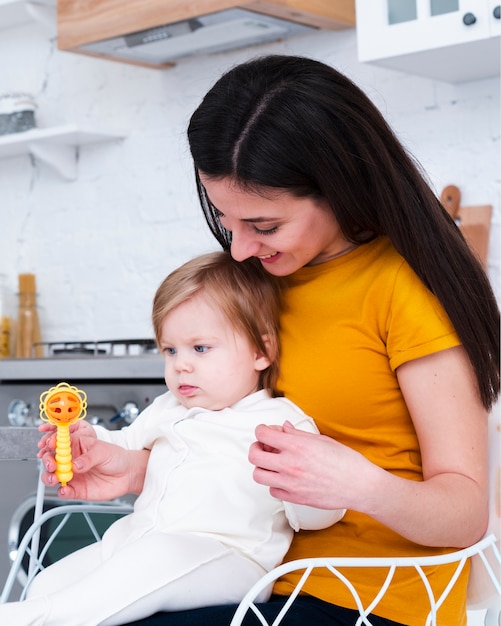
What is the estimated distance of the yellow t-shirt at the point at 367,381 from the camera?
1.28m

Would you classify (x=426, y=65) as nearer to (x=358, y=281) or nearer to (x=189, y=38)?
(x=189, y=38)

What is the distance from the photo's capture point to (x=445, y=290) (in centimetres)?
129

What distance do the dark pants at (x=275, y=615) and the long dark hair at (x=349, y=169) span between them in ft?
1.07

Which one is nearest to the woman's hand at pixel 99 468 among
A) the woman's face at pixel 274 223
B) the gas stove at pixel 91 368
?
the woman's face at pixel 274 223

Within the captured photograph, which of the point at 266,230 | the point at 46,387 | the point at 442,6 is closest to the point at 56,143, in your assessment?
the point at 46,387

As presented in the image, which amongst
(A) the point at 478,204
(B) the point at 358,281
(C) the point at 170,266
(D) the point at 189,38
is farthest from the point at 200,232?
(B) the point at 358,281

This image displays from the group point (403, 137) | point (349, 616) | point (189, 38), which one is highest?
point (189, 38)

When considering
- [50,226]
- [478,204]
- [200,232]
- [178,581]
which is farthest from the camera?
[50,226]

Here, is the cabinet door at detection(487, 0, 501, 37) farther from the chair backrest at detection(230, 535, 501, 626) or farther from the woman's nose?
the chair backrest at detection(230, 535, 501, 626)

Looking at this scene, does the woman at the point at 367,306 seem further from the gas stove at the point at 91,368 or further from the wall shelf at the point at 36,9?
the wall shelf at the point at 36,9

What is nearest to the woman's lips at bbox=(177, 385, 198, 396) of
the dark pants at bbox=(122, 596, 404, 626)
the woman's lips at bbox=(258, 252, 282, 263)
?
the woman's lips at bbox=(258, 252, 282, 263)

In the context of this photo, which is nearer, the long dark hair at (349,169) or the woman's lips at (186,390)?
the long dark hair at (349,169)

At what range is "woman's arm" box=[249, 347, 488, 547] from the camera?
1110 millimetres

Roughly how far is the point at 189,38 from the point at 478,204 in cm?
97
